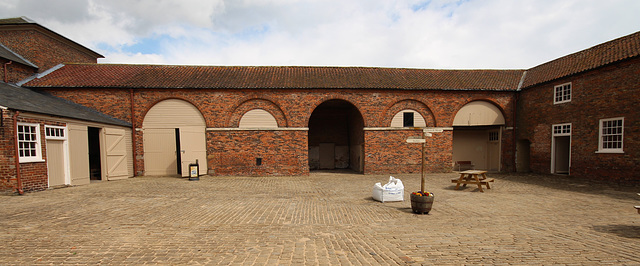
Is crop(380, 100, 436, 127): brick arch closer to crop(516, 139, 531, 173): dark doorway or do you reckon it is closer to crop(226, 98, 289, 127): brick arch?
crop(516, 139, 531, 173): dark doorway

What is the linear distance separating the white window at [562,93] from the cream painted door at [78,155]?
23729mm

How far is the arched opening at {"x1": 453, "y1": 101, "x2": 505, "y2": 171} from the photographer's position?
16953mm

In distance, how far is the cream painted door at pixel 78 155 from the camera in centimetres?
1153

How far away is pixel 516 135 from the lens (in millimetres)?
17203

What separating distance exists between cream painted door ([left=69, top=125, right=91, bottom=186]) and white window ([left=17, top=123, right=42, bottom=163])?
1358 millimetres

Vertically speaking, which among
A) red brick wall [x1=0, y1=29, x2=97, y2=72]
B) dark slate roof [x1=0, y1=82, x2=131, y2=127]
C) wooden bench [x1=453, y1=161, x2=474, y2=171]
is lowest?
wooden bench [x1=453, y1=161, x2=474, y2=171]

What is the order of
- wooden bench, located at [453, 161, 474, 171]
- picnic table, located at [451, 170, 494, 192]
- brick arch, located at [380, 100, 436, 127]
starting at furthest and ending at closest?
wooden bench, located at [453, 161, 474, 171] < brick arch, located at [380, 100, 436, 127] < picnic table, located at [451, 170, 494, 192]

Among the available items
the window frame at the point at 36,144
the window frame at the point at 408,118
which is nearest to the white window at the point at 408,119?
the window frame at the point at 408,118

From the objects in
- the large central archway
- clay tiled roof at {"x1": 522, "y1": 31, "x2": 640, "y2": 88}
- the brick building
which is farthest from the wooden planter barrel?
the large central archway

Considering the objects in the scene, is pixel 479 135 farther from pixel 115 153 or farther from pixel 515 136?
pixel 115 153

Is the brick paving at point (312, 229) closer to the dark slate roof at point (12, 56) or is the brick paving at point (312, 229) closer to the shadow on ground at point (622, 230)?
the shadow on ground at point (622, 230)

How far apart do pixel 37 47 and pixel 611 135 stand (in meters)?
30.6

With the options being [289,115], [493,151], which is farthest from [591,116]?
[289,115]

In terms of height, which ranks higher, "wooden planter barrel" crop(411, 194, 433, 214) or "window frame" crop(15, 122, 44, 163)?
"window frame" crop(15, 122, 44, 163)
